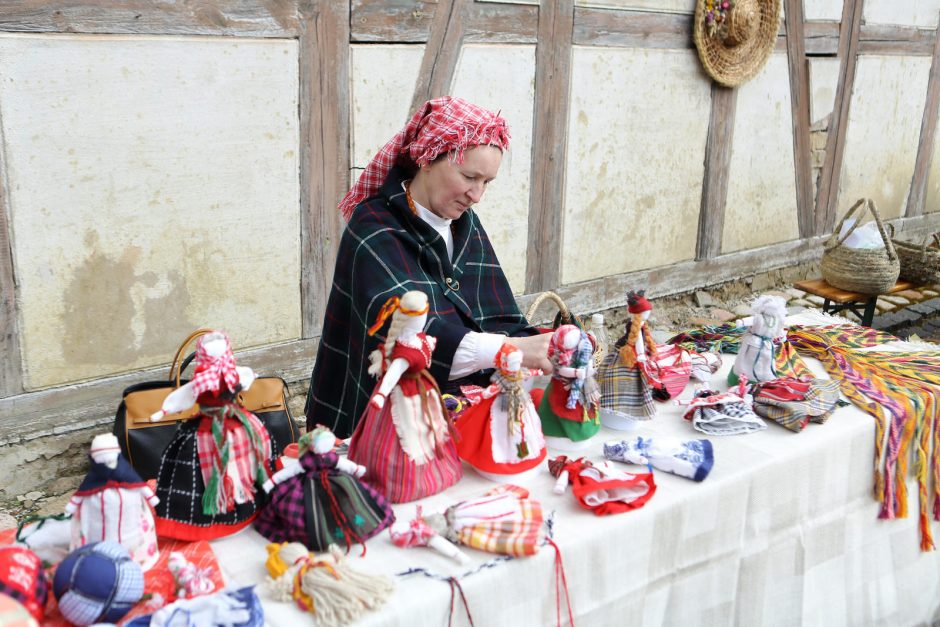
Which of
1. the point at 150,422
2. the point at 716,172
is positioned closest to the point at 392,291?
the point at 150,422

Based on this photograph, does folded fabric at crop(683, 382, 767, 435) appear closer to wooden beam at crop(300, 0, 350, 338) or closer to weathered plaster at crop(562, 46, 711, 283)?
wooden beam at crop(300, 0, 350, 338)

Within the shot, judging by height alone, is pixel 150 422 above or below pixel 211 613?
below

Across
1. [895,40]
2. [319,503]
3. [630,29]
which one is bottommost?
[319,503]

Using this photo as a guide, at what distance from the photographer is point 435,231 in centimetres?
245

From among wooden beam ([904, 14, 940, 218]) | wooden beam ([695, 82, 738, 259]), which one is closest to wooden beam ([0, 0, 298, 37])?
wooden beam ([695, 82, 738, 259])

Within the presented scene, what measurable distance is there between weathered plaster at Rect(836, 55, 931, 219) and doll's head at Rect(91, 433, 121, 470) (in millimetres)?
6888

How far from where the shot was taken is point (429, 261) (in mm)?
2447

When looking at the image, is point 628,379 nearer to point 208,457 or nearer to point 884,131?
point 208,457

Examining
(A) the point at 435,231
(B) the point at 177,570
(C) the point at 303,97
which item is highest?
Result: (C) the point at 303,97

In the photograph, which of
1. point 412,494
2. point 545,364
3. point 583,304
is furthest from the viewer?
point 583,304

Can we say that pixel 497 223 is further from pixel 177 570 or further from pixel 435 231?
pixel 177 570

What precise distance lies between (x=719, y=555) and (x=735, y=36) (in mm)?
4398

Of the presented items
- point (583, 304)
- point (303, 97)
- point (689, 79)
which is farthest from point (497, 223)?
point (689, 79)

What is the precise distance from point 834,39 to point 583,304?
3.12m
